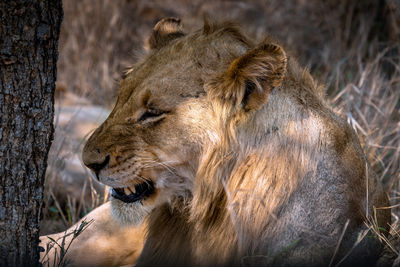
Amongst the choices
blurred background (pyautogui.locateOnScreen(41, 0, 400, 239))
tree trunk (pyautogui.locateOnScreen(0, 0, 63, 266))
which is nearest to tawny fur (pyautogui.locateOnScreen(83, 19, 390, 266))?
tree trunk (pyautogui.locateOnScreen(0, 0, 63, 266))

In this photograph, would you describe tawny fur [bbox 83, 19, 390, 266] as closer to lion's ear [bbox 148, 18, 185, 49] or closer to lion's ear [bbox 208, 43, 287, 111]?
lion's ear [bbox 208, 43, 287, 111]

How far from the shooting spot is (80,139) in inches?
159

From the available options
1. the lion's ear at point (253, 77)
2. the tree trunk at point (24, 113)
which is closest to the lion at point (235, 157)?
the lion's ear at point (253, 77)

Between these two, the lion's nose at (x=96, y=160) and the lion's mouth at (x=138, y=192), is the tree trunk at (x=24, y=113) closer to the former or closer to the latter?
the lion's nose at (x=96, y=160)

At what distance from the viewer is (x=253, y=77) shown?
6.73ft

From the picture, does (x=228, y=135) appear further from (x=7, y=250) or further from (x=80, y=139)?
(x=80, y=139)

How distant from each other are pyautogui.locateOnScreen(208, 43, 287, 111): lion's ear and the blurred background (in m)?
0.40

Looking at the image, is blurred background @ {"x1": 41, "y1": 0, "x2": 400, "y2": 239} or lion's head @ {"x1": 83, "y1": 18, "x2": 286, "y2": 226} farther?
blurred background @ {"x1": 41, "y1": 0, "x2": 400, "y2": 239}

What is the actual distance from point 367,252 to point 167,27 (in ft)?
4.66

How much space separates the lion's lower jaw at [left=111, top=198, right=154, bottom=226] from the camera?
2350 mm

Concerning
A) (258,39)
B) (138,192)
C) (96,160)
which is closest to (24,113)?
(96,160)

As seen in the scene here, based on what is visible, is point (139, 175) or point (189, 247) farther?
point (189, 247)

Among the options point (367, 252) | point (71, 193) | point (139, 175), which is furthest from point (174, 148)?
point (71, 193)

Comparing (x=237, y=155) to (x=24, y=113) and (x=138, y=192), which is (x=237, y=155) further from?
(x=24, y=113)
